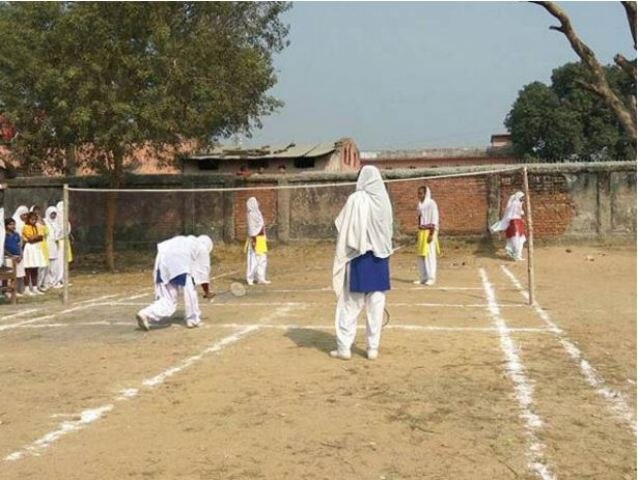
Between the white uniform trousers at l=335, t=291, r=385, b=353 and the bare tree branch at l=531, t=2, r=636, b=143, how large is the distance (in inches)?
142

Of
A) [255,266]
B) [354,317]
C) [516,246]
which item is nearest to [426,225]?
[255,266]

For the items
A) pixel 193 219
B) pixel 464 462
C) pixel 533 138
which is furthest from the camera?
pixel 533 138

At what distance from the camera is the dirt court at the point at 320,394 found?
459cm

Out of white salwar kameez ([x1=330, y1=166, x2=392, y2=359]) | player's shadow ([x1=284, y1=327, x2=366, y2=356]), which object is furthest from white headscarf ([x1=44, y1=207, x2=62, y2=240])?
white salwar kameez ([x1=330, y1=166, x2=392, y2=359])

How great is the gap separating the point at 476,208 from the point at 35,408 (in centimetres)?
1581

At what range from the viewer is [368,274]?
7.37 metres

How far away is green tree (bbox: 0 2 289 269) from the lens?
599 inches

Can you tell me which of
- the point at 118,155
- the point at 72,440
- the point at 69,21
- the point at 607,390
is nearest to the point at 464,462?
the point at 607,390

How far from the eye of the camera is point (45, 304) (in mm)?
12695

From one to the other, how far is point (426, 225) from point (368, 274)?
6.14 metres

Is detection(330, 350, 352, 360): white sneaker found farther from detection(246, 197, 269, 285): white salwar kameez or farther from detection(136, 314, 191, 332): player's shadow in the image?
detection(246, 197, 269, 285): white salwar kameez

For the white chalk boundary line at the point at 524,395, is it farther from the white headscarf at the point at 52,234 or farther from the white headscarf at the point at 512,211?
the white headscarf at the point at 52,234

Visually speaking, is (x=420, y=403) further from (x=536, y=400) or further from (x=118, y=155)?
(x=118, y=155)

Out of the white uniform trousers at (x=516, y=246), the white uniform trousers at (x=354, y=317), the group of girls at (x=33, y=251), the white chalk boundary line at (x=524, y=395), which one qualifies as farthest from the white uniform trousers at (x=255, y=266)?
the white uniform trousers at (x=354, y=317)
